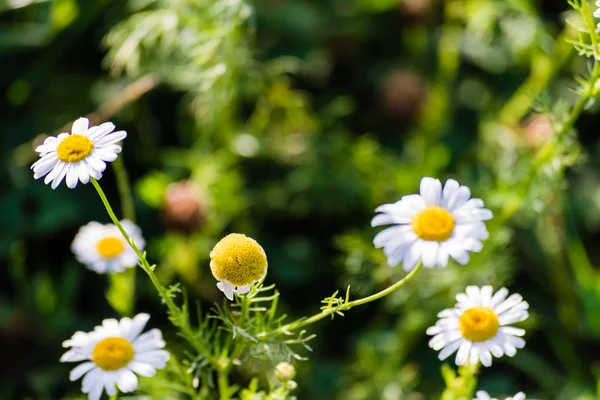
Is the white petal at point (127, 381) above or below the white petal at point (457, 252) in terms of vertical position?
below

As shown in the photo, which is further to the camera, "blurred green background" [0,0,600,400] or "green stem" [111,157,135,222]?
"blurred green background" [0,0,600,400]

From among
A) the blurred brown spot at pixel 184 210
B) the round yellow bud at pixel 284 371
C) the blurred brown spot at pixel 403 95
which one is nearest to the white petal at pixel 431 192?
the round yellow bud at pixel 284 371

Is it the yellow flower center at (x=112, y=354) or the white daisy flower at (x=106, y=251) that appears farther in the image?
the white daisy flower at (x=106, y=251)

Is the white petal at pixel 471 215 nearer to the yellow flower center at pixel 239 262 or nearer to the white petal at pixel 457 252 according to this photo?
the white petal at pixel 457 252

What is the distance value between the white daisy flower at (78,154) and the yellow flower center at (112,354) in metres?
0.20

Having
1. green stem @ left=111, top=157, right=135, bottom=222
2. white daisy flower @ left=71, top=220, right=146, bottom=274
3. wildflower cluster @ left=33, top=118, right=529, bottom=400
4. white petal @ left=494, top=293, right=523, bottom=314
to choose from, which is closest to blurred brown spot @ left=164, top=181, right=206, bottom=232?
green stem @ left=111, top=157, right=135, bottom=222

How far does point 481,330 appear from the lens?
31.3 inches

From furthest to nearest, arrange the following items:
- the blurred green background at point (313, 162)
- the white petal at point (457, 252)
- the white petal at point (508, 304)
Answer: the blurred green background at point (313, 162) < the white petal at point (508, 304) < the white petal at point (457, 252)

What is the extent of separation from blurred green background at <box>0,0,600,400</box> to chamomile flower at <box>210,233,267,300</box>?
0.65 meters

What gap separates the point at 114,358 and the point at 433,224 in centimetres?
39

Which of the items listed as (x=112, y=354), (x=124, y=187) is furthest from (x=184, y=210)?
(x=112, y=354)

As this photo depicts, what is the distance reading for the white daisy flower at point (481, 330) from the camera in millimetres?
784

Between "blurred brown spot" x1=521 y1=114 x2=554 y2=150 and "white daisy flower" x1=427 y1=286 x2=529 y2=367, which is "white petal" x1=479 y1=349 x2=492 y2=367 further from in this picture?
"blurred brown spot" x1=521 y1=114 x2=554 y2=150

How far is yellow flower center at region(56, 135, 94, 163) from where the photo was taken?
769 millimetres
